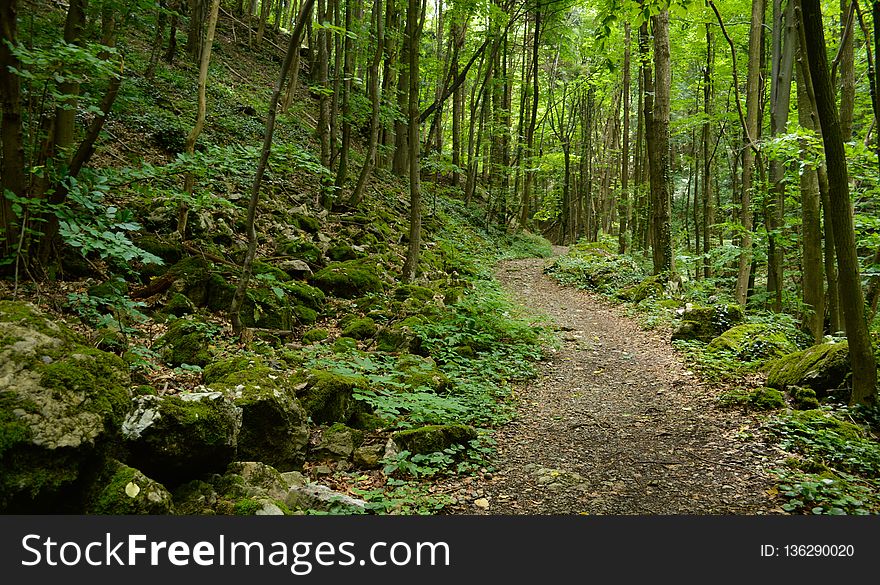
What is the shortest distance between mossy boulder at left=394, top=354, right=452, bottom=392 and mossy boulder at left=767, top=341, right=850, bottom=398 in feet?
13.1

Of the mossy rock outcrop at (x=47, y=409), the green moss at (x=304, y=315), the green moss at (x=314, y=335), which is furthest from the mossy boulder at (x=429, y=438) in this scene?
the green moss at (x=304, y=315)

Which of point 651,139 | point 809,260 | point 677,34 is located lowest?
point 809,260

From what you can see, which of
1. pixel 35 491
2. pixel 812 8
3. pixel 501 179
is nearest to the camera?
pixel 35 491

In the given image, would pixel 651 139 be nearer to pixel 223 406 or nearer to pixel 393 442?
pixel 393 442

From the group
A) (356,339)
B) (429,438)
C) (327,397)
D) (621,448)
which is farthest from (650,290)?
(327,397)

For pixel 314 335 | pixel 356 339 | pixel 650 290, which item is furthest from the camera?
pixel 650 290

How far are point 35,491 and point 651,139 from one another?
1298cm

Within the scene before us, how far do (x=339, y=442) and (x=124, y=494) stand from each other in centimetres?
208

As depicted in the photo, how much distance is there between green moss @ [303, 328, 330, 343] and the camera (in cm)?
712

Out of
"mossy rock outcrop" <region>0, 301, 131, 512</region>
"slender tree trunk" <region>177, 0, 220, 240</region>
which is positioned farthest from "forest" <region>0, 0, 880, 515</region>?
"slender tree trunk" <region>177, 0, 220, 240</region>

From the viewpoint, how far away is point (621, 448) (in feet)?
17.0

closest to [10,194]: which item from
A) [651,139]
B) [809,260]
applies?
[809,260]

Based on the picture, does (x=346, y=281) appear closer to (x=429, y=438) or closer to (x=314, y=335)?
(x=314, y=335)

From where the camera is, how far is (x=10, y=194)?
4.12 metres
